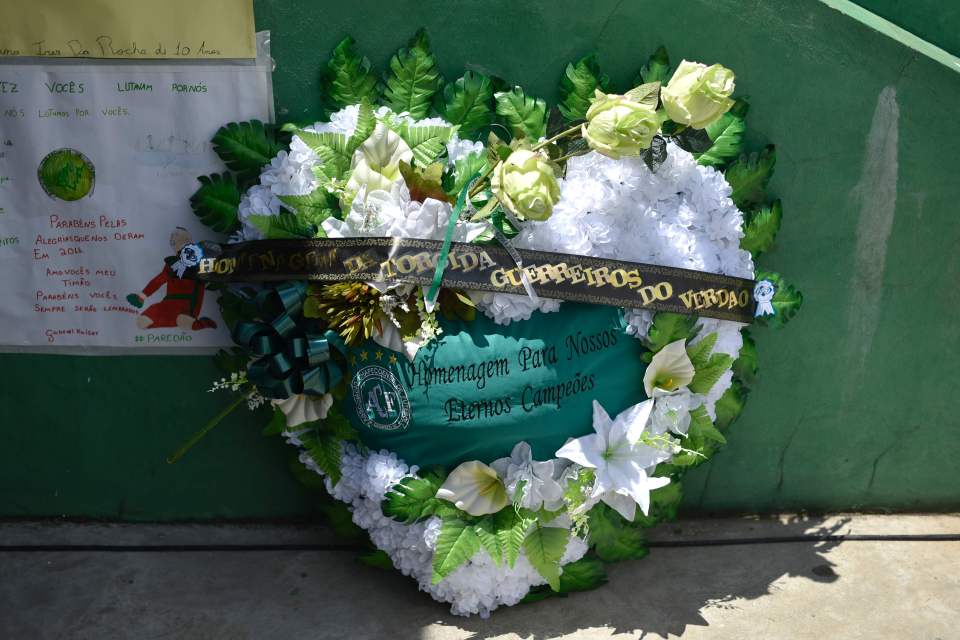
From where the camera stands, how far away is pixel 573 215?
271 cm

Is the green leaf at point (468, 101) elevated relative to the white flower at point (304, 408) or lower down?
elevated

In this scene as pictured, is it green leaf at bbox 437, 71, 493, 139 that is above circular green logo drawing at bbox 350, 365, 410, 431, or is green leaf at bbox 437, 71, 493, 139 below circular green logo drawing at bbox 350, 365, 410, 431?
above

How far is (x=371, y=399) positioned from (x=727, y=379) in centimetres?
106

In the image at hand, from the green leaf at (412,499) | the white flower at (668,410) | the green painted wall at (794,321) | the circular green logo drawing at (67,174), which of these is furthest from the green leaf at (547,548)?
the circular green logo drawing at (67,174)

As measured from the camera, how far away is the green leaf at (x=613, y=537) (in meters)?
2.94

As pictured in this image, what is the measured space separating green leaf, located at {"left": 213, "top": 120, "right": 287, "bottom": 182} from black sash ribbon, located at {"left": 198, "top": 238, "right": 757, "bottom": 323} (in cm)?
28

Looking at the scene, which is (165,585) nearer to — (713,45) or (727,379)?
(727,379)

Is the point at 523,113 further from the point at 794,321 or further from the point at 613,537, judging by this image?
the point at 613,537

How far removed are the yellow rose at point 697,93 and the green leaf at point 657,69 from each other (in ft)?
0.77

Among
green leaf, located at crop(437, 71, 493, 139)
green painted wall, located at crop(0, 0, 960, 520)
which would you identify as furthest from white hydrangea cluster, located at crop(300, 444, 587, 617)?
green leaf, located at crop(437, 71, 493, 139)

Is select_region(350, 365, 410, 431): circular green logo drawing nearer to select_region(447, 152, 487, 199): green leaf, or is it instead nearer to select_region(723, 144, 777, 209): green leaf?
select_region(447, 152, 487, 199): green leaf

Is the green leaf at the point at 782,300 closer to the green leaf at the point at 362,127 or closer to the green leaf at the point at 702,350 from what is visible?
the green leaf at the point at 702,350

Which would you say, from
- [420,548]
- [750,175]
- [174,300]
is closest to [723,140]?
[750,175]

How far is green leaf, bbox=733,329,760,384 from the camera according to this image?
311 cm
